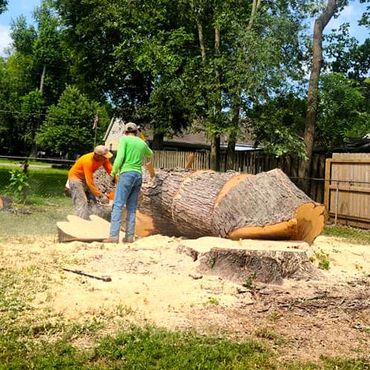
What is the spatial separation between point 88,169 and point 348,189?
22.8 feet

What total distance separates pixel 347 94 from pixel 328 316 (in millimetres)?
12808

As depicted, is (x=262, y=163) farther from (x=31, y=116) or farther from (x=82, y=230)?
(x=31, y=116)

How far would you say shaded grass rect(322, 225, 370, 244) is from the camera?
34.3 ft

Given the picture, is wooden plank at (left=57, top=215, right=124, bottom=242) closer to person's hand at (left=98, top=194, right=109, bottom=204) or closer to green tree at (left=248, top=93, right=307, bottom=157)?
person's hand at (left=98, top=194, right=109, bottom=204)

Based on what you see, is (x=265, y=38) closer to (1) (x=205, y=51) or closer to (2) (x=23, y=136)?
(1) (x=205, y=51)

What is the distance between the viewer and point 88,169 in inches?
352

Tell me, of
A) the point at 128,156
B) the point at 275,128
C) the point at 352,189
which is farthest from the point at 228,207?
the point at 275,128

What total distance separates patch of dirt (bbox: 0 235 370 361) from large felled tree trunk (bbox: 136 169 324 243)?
744mm

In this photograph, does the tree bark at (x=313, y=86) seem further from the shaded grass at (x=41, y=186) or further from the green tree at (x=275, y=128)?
the shaded grass at (x=41, y=186)

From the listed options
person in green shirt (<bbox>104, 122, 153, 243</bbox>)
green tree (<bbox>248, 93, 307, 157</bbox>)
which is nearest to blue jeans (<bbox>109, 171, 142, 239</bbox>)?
person in green shirt (<bbox>104, 122, 153, 243</bbox>)

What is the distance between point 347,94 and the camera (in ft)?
53.4

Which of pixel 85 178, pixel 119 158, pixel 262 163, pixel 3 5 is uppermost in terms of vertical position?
pixel 3 5

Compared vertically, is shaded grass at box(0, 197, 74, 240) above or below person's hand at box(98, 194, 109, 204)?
below

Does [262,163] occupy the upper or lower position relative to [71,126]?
lower
